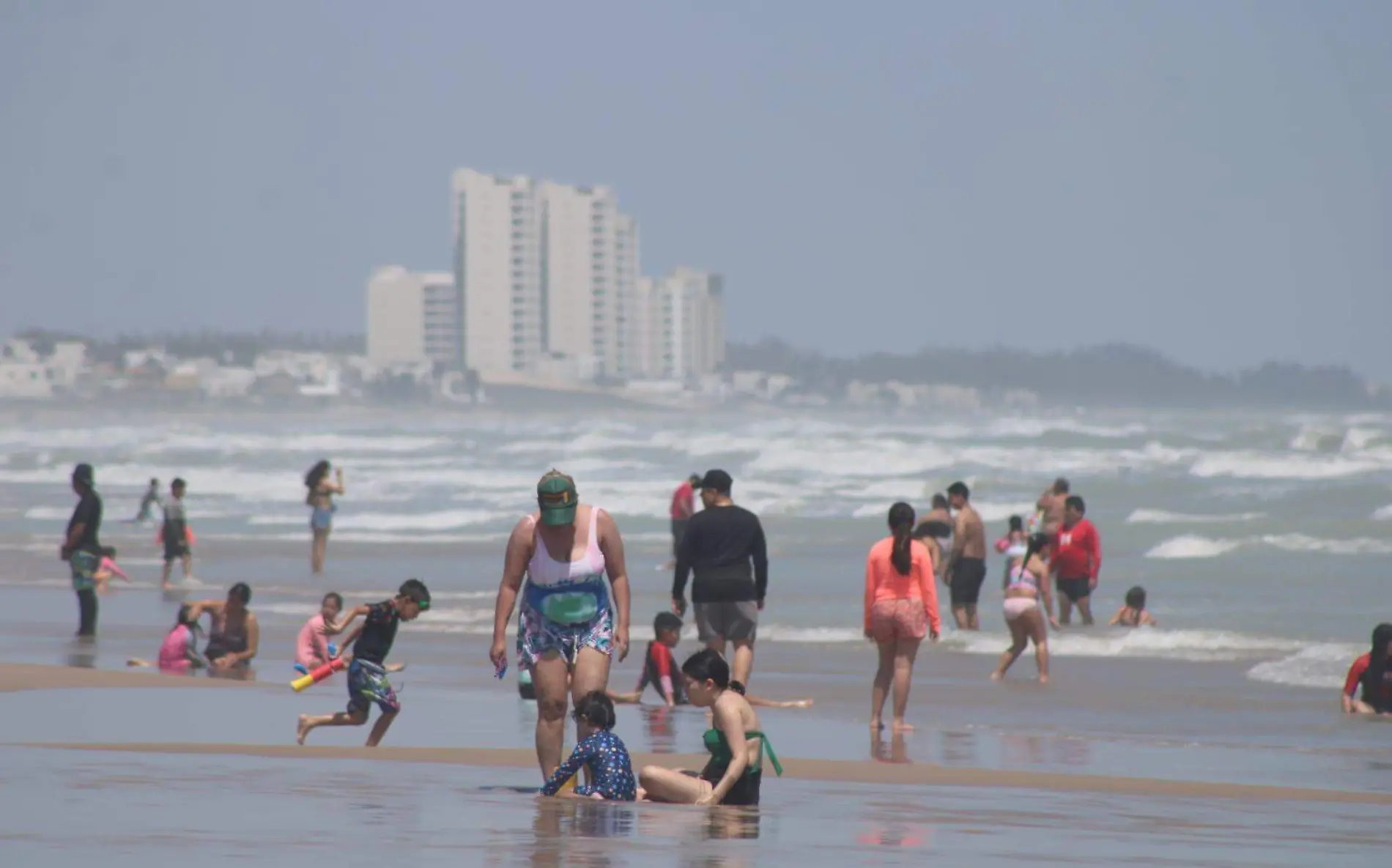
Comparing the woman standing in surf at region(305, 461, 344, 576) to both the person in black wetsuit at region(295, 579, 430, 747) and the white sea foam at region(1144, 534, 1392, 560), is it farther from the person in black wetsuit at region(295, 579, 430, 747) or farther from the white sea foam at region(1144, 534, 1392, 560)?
the person in black wetsuit at region(295, 579, 430, 747)

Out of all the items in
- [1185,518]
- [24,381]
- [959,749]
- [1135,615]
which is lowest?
[959,749]

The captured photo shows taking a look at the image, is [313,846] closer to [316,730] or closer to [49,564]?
[316,730]

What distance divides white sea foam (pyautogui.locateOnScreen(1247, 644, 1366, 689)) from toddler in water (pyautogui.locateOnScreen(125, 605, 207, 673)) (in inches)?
310

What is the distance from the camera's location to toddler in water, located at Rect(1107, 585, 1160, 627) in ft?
60.8

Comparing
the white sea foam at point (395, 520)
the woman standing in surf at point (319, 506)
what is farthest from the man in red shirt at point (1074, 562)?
the white sea foam at point (395, 520)

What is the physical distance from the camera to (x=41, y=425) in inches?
4205

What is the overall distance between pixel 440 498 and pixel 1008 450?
2509 cm

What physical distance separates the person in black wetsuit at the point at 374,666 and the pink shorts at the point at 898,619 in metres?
2.68

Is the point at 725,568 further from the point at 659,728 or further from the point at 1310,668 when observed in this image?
the point at 1310,668

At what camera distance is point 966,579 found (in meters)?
18.1

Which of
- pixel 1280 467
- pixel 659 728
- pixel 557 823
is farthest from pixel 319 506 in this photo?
pixel 1280 467

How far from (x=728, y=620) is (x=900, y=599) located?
39.4 inches

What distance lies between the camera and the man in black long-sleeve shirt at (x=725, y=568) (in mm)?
11648

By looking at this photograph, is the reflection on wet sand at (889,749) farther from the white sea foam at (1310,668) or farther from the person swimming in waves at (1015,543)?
the person swimming in waves at (1015,543)
